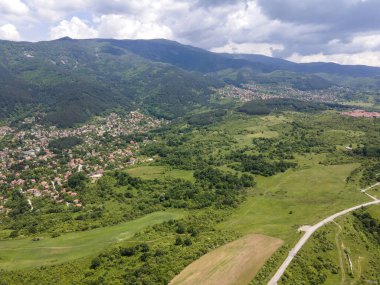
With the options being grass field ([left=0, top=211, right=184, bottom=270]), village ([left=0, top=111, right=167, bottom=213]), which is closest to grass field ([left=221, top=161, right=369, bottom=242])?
grass field ([left=0, top=211, right=184, bottom=270])

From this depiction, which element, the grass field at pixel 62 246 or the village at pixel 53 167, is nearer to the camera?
the grass field at pixel 62 246

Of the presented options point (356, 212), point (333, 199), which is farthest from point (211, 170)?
point (356, 212)

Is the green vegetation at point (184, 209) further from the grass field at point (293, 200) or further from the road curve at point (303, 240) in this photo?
the road curve at point (303, 240)

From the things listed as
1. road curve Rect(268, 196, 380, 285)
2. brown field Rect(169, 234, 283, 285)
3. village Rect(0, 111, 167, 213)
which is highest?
road curve Rect(268, 196, 380, 285)

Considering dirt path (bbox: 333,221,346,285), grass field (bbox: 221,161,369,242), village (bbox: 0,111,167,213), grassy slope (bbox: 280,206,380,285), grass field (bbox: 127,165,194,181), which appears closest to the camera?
grassy slope (bbox: 280,206,380,285)

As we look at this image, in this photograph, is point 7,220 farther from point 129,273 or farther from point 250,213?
point 250,213

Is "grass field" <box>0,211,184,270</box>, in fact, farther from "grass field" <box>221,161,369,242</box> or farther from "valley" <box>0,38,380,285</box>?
"grass field" <box>221,161,369,242</box>

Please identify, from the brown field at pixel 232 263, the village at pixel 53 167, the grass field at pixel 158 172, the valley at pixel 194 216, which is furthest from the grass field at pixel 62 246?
the grass field at pixel 158 172
